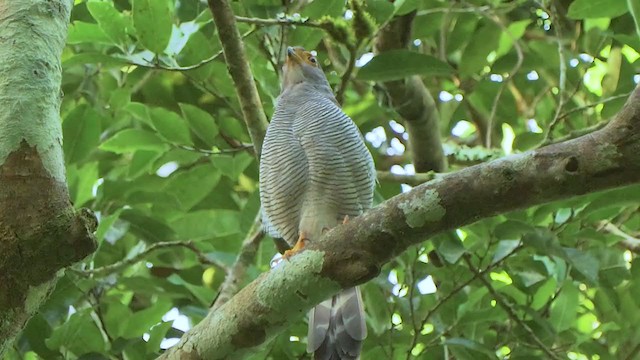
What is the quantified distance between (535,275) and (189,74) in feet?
5.60

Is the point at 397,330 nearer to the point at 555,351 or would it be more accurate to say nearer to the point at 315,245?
the point at 555,351

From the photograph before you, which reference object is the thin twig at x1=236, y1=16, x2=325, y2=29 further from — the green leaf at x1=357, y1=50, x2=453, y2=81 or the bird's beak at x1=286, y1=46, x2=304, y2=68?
the bird's beak at x1=286, y1=46, x2=304, y2=68

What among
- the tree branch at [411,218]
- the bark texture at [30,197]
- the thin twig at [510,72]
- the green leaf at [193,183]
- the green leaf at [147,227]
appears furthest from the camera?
the thin twig at [510,72]

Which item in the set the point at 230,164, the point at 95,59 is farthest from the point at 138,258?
the point at 95,59

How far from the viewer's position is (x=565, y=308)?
3.54 m

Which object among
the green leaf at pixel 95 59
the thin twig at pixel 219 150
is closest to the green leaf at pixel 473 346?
the thin twig at pixel 219 150

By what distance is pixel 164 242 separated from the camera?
351 centimetres

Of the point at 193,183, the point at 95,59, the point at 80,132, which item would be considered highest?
the point at 95,59

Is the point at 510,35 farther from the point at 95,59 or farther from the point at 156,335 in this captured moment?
the point at 156,335

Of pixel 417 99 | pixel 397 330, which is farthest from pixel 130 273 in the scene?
pixel 417 99

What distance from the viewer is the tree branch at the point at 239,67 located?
2.97m

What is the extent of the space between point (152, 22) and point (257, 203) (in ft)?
3.58

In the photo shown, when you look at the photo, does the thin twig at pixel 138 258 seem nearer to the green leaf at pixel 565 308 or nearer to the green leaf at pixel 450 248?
the green leaf at pixel 450 248

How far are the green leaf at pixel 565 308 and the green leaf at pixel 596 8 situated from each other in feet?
3.47
